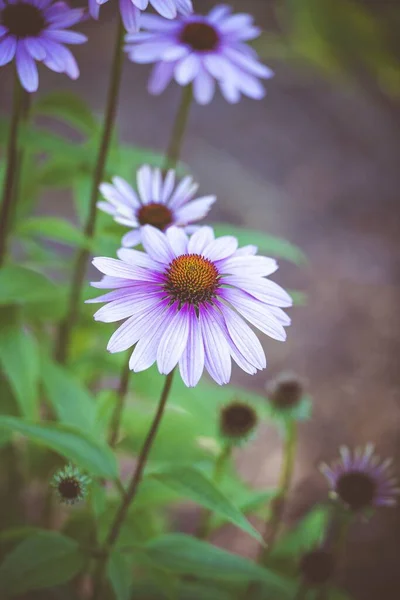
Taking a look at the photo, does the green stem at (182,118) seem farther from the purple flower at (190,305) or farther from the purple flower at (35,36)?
the purple flower at (190,305)

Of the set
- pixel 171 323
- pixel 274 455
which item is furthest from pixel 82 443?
pixel 274 455

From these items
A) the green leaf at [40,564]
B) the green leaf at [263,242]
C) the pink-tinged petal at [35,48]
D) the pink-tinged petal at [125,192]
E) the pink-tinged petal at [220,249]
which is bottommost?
the green leaf at [40,564]

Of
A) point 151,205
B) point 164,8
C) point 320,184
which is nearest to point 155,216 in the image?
point 151,205

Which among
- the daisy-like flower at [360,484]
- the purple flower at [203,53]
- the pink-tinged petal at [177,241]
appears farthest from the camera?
the purple flower at [203,53]

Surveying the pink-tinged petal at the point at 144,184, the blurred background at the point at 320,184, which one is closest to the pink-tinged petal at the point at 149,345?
the pink-tinged petal at the point at 144,184

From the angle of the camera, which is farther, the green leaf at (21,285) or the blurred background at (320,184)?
the blurred background at (320,184)

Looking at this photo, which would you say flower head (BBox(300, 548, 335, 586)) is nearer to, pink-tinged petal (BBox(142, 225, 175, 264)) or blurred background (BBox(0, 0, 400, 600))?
pink-tinged petal (BBox(142, 225, 175, 264))

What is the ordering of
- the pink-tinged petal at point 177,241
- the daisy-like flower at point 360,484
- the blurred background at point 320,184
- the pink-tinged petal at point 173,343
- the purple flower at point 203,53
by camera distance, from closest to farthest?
1. the pink-tinged petal at point 173,343
2. the pink-tinged petal at point 177,241
3. the daisy-like flower at point 360,484
4. the purple flower at point 203,53
5. the blurred background at point 320,184
